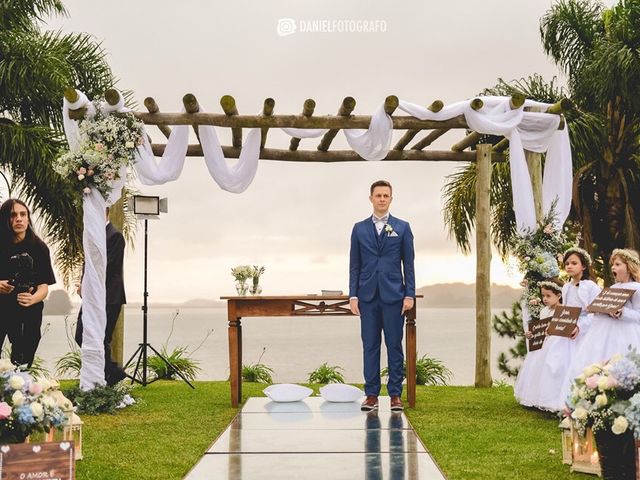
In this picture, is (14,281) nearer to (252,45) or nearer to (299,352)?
(252,45)

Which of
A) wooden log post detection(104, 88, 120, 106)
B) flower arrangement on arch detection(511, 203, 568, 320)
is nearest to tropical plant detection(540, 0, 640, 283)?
flower arrangement on arch detection(511, 203, 568, 320)

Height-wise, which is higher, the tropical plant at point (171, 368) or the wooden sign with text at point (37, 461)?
the wooden sign with text at point (37, 461)

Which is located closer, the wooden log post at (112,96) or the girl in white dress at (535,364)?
the girl in white dress at (535,364)

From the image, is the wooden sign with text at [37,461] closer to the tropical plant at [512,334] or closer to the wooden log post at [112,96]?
the wooden log post at [112,96]

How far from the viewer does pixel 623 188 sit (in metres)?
15.1

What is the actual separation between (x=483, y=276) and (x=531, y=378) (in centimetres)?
246

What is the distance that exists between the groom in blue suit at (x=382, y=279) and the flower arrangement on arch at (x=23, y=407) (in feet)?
10.6

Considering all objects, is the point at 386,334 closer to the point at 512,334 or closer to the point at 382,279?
the point at 382,279

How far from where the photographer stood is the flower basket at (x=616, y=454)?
4035mm

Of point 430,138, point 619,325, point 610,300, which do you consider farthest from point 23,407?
point 430,138

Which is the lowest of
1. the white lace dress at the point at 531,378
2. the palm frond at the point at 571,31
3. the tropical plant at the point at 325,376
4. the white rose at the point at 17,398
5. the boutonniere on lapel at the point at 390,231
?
the tropical plant at the point at 325,376

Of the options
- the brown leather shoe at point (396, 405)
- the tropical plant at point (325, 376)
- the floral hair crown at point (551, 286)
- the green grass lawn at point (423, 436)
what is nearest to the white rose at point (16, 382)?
the green grass lawn at point (423, 436)

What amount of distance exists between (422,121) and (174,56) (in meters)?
5.21

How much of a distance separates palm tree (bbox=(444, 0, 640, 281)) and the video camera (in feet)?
31.5
